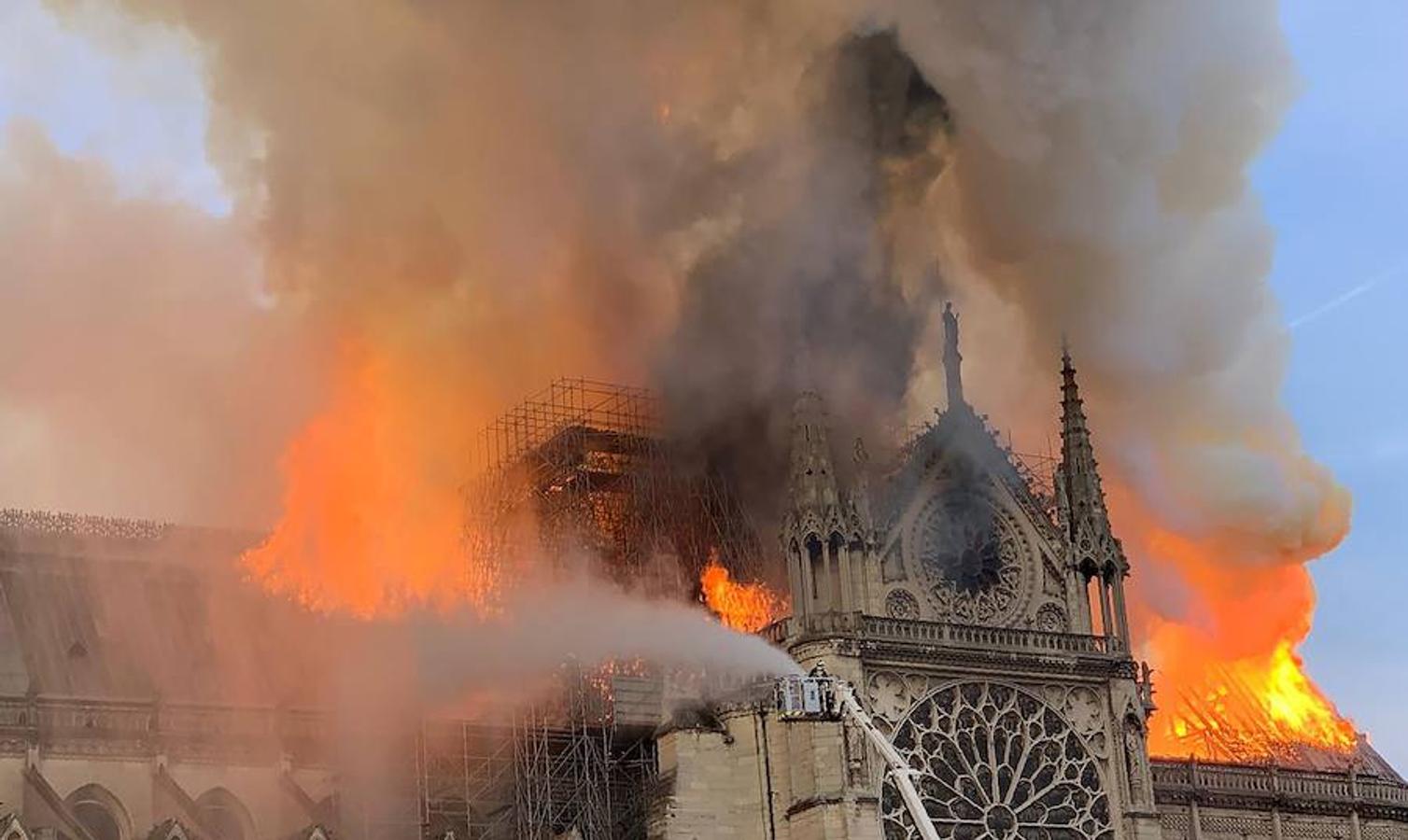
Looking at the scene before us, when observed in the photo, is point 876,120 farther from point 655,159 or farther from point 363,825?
point 363,825

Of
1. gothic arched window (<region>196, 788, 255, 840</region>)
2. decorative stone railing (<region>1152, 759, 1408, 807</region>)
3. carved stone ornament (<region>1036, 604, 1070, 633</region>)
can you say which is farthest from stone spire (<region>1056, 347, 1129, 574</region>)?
gothic arched window (<region>196, 788, 255, 840</region>)

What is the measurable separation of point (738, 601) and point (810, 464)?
15.8ft

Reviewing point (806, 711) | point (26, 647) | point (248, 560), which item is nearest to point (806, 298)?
point (806, 711)

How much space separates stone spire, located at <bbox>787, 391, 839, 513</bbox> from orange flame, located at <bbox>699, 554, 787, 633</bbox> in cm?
296

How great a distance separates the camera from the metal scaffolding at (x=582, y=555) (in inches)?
2007

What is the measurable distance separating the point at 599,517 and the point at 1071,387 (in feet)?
40.3

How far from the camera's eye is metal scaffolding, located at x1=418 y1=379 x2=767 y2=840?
167ft

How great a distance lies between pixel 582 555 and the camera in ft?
184

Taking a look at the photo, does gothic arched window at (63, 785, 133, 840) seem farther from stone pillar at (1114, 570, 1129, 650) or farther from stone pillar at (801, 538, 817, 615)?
stone pillar at (1114, 570, 1129, 650)

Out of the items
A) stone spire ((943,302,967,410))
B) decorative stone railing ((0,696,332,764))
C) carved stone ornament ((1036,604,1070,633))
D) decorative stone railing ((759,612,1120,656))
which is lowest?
decorative stone railing ((0,696,332,764))

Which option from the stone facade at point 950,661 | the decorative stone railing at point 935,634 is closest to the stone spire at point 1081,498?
the stone facade at point 950,661

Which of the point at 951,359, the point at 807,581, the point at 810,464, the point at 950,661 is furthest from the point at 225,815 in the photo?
the point at 951,359

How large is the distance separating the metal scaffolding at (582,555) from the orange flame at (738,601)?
0.97 feet

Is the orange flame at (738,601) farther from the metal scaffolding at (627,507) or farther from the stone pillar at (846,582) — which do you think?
the stone pillar at (846,582)
